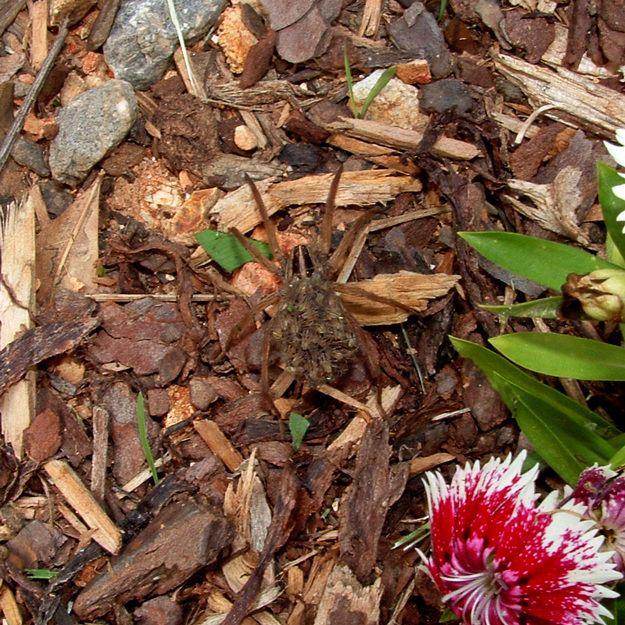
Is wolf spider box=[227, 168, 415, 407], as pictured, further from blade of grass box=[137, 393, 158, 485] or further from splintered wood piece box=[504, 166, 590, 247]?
splintered wood piece box=[504, 166, 590, 247]

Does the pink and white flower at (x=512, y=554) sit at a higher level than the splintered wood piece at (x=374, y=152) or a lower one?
lower

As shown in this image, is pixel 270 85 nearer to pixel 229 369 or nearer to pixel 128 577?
pixel 229 369

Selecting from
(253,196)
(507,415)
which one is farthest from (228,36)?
(507,415)

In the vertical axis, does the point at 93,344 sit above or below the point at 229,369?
above

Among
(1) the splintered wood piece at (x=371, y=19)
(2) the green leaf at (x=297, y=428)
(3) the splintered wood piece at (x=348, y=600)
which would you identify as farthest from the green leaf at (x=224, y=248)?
(3) the splintered wood piece at (x=348, y=600)

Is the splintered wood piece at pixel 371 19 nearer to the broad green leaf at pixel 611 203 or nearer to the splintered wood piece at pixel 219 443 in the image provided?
the broad green leaf at pixel 611 203

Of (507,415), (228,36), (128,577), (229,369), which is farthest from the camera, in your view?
(228,36)

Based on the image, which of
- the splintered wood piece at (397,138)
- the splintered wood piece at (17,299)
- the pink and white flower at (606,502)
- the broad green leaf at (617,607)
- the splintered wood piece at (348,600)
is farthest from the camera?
the splintered wood piece at (397,138)

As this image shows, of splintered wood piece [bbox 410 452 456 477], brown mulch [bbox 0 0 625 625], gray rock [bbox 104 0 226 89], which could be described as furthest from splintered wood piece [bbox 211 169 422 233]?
splintered wood piece [bbox 410 452 456 477]
